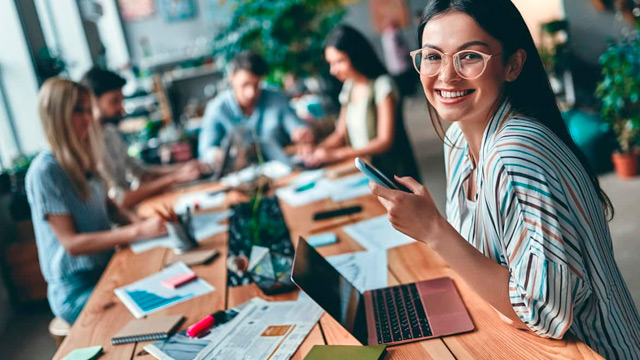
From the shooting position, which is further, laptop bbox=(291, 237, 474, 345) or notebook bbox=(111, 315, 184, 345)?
notebook bbox=(111, 315, 184, 345)

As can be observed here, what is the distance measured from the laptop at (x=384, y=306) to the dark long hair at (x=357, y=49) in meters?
1.73

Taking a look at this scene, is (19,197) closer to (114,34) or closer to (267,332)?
(267,332)

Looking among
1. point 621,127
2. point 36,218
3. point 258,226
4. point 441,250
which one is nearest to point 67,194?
point 36,218

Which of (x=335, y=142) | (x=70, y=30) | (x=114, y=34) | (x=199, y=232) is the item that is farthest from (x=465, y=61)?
(x=114, y=34)

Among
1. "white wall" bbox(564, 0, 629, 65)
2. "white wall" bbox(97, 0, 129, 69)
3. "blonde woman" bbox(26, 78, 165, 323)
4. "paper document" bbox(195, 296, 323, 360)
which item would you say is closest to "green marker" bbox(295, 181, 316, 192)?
"blonde woman" bbox(26, 78, 165, 323)

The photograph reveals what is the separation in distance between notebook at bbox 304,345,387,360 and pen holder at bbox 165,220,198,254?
918mm

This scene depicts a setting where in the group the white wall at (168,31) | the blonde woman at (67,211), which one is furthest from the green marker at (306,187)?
the white wall at (168,31)

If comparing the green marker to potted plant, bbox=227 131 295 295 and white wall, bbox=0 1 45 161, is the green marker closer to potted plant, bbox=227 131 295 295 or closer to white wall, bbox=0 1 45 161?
potted plant, bbox=227 131 295 295

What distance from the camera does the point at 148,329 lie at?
1307 millimetres

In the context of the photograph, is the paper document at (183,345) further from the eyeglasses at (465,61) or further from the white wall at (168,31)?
the white wall at (168,31)

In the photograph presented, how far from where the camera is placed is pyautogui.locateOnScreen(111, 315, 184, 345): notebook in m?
1.28

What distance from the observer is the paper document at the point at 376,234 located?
1646mm

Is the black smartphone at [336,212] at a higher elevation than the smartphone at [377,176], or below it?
below

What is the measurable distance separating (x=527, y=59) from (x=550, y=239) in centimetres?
41
